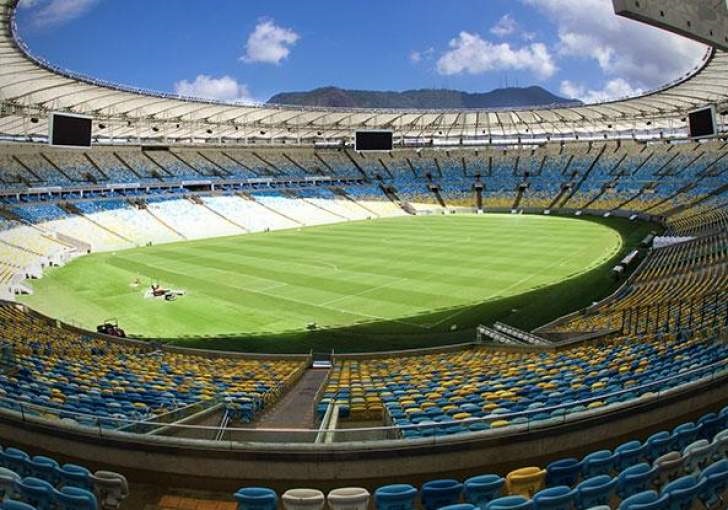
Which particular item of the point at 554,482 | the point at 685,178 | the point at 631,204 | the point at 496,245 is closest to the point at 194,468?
the point at 554,482

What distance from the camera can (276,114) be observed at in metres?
74.2

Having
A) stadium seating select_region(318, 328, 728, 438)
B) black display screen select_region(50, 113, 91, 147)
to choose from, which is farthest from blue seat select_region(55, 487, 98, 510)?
black display screen select_region(50, 113, 91, 147)

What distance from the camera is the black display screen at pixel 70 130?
45.5 m

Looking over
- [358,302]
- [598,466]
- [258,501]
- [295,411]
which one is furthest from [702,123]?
[258,501]

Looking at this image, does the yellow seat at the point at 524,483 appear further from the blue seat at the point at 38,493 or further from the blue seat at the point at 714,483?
the blue seat at the point at 38,493

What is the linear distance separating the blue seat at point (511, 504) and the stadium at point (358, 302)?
0.10ft

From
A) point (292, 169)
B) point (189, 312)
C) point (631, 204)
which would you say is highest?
point (292, 169)

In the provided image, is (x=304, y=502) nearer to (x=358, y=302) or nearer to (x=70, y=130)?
(x=358, y=302)

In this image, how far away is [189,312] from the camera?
29.2 metres

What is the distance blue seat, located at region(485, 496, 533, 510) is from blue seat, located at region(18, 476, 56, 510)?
4.45m

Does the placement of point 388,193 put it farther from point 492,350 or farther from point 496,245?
point 492,350

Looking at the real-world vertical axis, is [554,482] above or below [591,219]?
below

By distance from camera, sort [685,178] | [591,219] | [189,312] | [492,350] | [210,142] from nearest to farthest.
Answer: [492,350] → [189,312] → [591,219] → [685,178] → [210,142]

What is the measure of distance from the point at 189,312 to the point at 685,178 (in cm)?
6598
